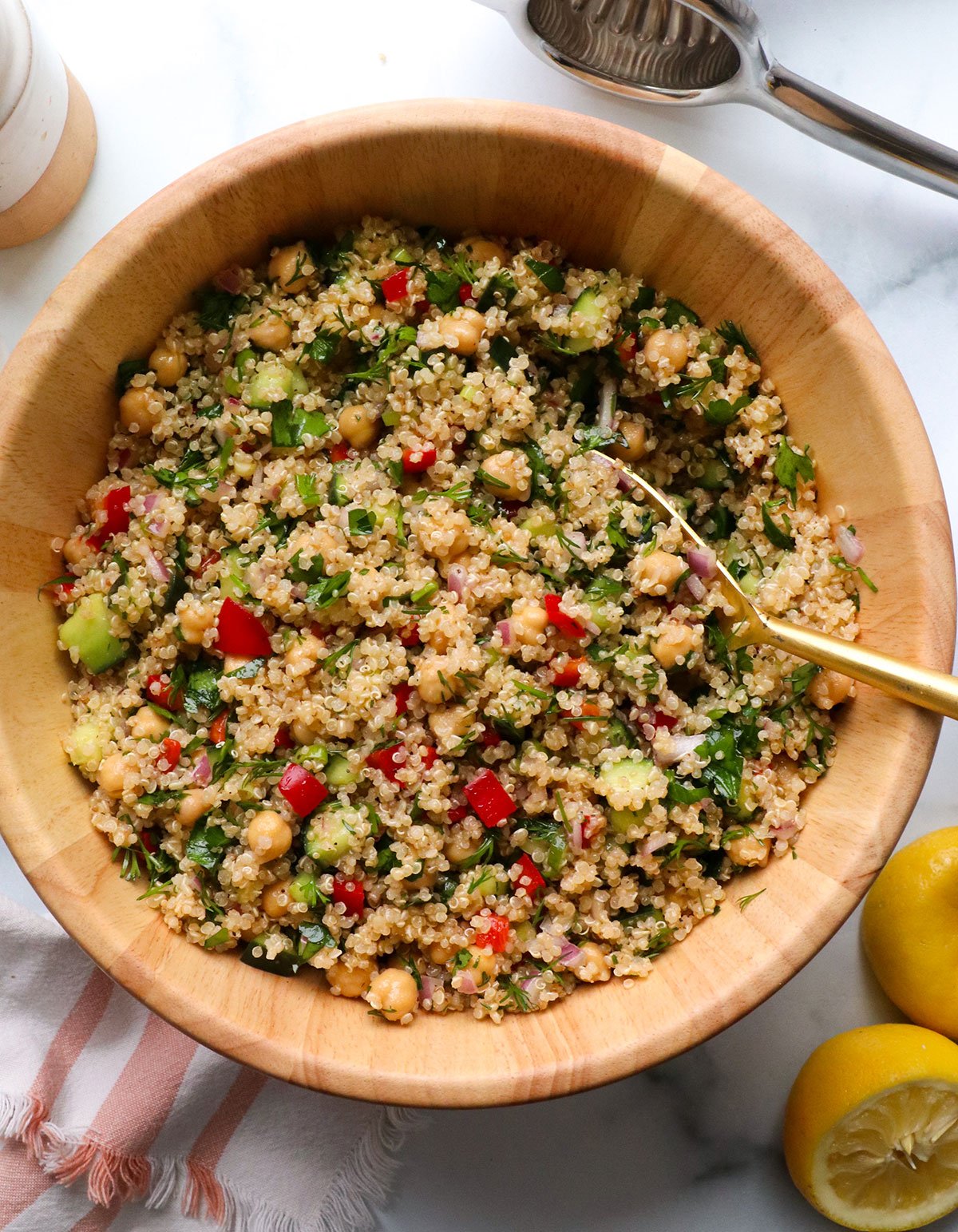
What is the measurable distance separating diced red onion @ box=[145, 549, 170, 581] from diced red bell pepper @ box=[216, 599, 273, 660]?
14 centimetres

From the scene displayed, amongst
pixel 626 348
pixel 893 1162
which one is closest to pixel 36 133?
pixel 626 348

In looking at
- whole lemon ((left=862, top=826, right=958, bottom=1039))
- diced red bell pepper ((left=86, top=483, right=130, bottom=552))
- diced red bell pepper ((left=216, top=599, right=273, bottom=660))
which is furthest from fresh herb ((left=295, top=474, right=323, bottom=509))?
whole lemon ((left=862, top=826, right=958, bottom=1039))

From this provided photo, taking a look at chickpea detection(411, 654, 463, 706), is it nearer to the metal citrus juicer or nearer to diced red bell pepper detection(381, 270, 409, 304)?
diced red bell pepper detection(381, 270, 409, 304)

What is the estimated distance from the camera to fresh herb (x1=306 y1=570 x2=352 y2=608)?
7.04 ft

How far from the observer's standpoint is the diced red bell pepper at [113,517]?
2240 mm

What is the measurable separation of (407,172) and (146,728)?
121 cm

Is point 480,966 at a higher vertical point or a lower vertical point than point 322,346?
lower

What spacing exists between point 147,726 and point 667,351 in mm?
1277

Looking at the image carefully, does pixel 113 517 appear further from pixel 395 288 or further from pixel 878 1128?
pixel 878 1128

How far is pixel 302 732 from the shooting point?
2.16 m

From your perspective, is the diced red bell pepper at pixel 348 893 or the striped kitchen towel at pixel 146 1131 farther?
the striped kitchen towel at pixel 146 1131

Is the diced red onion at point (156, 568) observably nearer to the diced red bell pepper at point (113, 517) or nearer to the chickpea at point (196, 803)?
the diced red bell pepper at point (113, 517)

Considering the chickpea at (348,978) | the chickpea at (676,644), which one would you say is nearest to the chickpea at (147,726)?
the chickpea at (348,978)

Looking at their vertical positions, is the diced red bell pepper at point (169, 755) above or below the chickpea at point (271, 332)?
below
